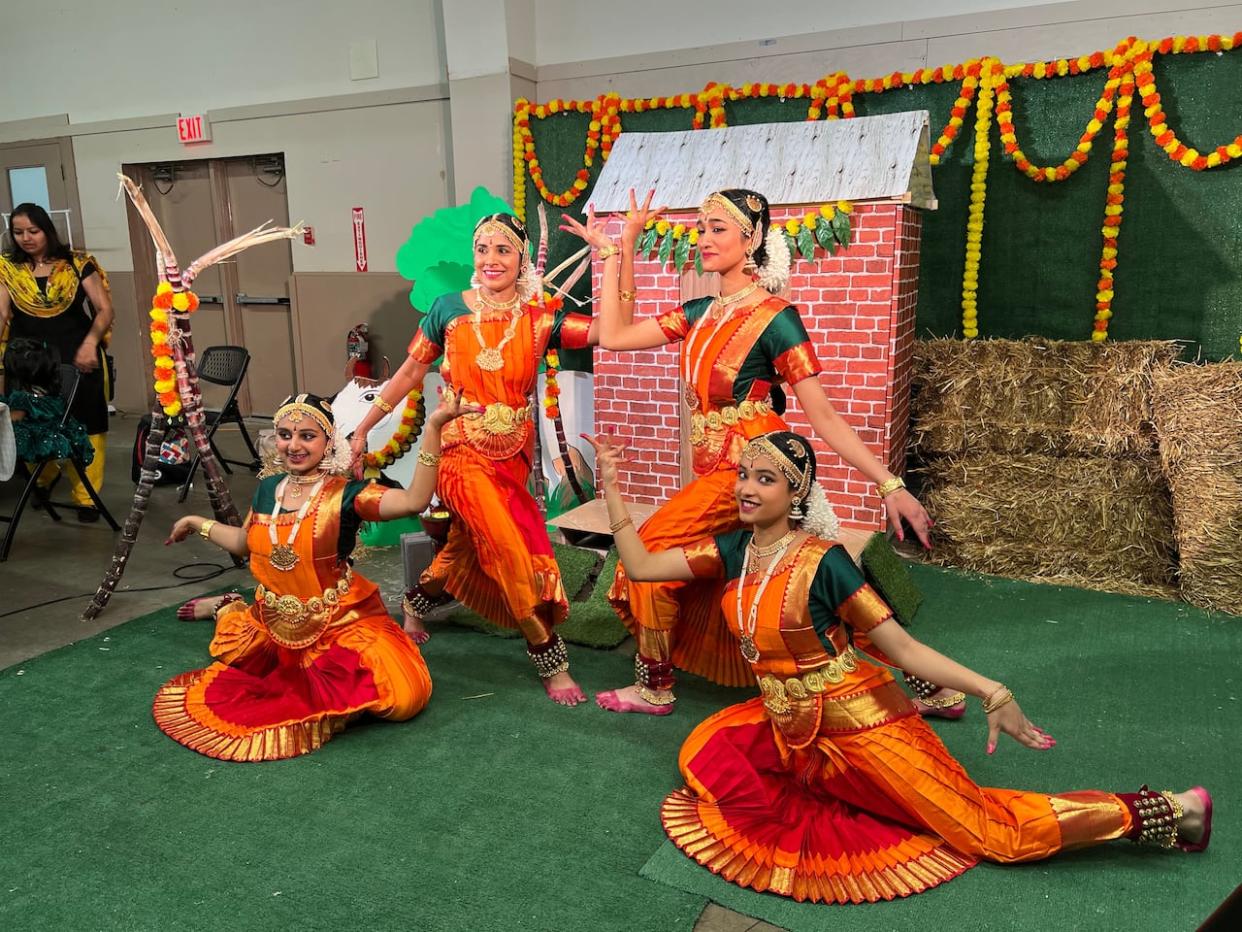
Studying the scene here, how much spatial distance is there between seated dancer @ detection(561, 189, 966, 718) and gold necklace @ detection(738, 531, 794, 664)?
44cm

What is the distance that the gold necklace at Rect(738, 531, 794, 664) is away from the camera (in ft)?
8.39

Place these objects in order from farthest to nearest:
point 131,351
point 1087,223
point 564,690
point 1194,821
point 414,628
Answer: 1. point 131,351
2. point 1087,223
3. point 414,628
4. point 564,690
5. point 1194,821

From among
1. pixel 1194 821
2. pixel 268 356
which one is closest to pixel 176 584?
pixel 268 356

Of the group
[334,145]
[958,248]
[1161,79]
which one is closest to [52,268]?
[334,145]

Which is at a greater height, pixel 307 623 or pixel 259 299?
pixel 259 299

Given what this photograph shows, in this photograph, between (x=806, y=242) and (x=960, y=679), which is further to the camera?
(x=806, y=242)

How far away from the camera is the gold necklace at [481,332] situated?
3443 mm

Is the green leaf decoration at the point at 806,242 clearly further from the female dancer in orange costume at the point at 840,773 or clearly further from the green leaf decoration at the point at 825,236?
the female dancer in orange costume at the point at 840,773

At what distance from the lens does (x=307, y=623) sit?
335 cm

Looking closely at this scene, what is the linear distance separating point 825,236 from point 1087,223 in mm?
1656

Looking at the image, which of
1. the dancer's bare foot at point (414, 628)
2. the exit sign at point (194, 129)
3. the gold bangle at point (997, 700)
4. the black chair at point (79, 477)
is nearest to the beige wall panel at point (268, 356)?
the exit sign at point (194, 129)

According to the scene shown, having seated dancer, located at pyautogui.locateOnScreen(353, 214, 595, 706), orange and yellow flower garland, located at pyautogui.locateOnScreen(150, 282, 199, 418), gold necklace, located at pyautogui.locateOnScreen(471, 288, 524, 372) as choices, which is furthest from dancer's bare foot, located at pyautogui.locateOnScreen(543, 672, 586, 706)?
orange and yellow flower garland, located at pyautogui.locateOnScreen(150, 282, 199, 418)

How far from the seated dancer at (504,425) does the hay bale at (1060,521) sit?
93.3 inches

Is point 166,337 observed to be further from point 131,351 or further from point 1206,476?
point 131,351
